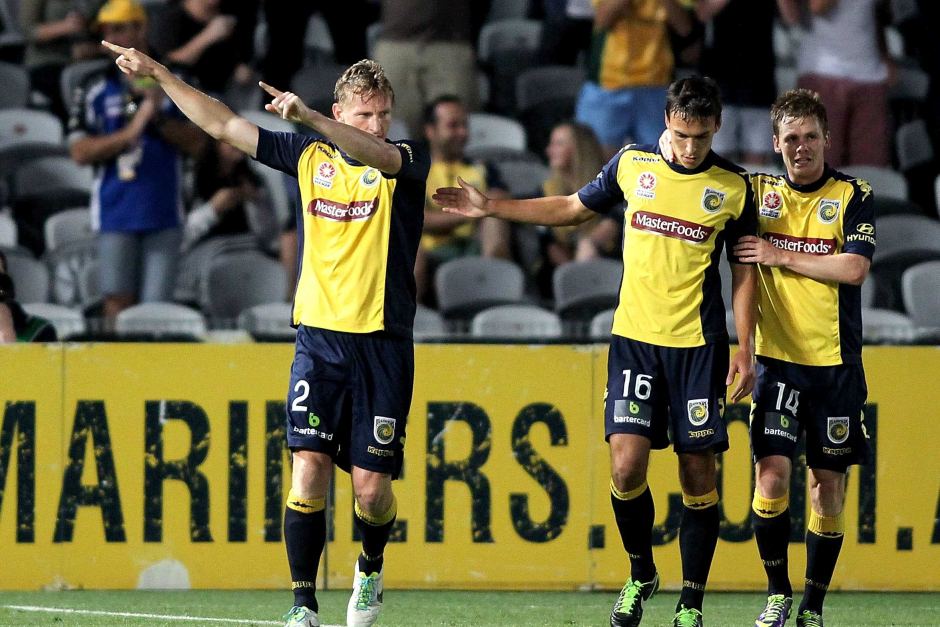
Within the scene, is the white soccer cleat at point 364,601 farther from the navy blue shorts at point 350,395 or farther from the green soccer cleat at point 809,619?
the green soccer cleat at point 809,619

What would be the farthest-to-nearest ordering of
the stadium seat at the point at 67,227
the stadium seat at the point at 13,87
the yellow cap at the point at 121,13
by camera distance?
the stadium seat at the point at 13,87, the stadium seat at the point at 67,227, the yellow cap at the point at 121,13

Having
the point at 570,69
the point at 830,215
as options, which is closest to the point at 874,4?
the point at 570,69

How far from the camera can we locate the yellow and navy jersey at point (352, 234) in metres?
6.25

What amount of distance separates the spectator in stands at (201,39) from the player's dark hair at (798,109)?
668cm

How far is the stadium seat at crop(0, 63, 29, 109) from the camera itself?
12797mm

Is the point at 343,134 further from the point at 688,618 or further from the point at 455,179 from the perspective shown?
the point at 455,179

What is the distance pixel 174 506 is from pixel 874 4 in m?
6.98

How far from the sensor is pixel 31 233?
1140 cm

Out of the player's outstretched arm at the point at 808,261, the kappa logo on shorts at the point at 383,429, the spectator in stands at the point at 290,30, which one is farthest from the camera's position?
the spectator in stands at the point at 290,30

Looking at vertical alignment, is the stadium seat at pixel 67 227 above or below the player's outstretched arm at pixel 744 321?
above

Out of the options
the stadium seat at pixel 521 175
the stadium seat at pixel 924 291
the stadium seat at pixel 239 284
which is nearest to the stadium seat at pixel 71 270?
the stadium seat at pixel 239 284

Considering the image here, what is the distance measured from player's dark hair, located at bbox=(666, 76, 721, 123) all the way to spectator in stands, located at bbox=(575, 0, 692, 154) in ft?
18.5

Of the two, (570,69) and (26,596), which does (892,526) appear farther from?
(570,69)

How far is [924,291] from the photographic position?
10.7 meters
